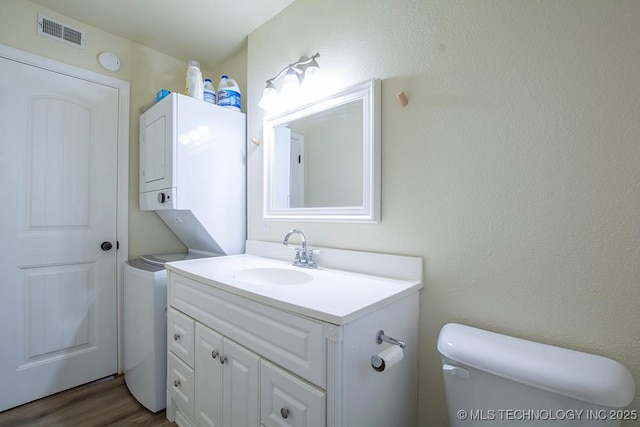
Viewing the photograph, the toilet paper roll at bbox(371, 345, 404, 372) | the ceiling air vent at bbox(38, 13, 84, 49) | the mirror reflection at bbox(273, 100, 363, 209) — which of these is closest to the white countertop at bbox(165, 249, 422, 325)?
the toilet paper roll at bbox(371, 345, 404, 372)

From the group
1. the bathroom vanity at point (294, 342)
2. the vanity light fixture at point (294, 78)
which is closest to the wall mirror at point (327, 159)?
the vanity light fixture at point (294, 78)

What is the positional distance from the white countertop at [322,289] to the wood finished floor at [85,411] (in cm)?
93

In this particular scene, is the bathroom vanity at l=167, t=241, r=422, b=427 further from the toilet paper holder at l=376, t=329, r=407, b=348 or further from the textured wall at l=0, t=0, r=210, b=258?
the textured wall at l=0, t=0, r=210, b=258

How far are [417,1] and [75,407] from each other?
280cm

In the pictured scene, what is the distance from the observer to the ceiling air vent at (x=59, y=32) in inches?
66.4

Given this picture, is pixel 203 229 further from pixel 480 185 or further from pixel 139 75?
pixel 480 185

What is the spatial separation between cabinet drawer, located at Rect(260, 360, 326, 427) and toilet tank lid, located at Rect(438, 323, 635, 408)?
0.42 m

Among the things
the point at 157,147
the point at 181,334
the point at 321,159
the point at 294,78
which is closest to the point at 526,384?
the point at 321,159

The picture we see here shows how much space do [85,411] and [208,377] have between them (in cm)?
107

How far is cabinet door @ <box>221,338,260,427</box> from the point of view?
0.98m

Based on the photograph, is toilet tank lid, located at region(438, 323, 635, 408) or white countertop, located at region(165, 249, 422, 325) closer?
toilet tank lid, located at region(438, 323, 635, 408)

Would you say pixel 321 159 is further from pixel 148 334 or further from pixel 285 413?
pixel 148 334

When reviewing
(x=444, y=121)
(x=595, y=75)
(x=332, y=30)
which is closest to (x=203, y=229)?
(x=332, y=30)

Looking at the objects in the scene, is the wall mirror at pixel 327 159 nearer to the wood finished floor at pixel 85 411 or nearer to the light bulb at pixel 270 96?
the light bulb at pixel 270 96
